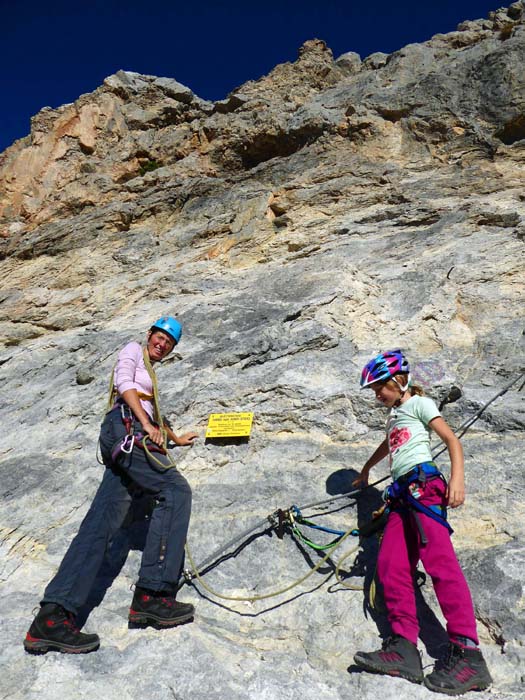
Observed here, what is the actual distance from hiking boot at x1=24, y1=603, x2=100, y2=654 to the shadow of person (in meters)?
0.35

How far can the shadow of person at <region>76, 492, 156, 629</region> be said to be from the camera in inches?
157

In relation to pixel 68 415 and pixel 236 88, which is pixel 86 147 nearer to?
pixel 236 88

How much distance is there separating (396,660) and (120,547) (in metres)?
Answer: 2.58

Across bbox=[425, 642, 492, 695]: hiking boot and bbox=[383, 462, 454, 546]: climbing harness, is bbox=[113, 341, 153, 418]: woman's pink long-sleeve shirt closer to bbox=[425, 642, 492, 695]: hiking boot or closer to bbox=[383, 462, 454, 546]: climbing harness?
bbox=[383, 462, 454, 546]: climbing harness

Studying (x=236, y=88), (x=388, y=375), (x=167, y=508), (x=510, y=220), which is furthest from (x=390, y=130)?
(x=167, y=508)

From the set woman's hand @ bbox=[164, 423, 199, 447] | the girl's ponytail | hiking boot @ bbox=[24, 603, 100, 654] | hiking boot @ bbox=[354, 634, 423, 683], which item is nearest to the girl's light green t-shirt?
the girl's ponytail

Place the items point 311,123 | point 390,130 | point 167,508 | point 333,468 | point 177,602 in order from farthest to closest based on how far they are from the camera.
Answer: point 311,123
point 390,130
point 333,468
point 167,508
point 177,602

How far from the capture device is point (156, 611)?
365 cm

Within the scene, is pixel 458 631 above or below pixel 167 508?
below

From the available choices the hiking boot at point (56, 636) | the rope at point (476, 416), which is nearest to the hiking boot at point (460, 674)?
the rope at point (476, 416)

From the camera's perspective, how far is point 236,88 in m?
16.7

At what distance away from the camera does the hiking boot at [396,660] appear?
3078 millimetres

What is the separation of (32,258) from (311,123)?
25.2 feet

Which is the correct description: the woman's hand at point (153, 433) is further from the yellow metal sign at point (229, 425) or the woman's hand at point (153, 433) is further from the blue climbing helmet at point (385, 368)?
the blue climbing helmet at point (385, 368)
